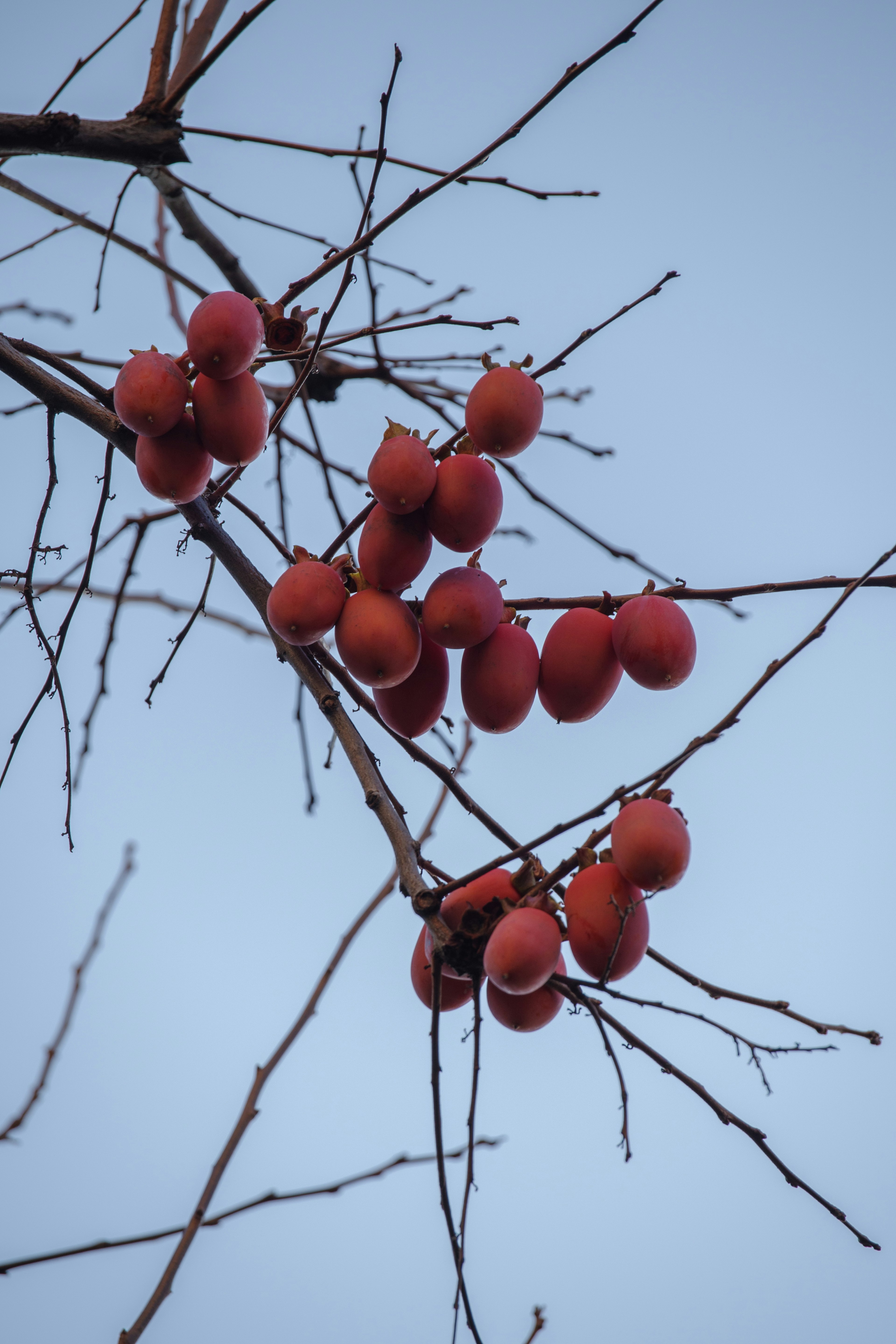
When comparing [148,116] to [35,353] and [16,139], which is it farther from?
[35,353]

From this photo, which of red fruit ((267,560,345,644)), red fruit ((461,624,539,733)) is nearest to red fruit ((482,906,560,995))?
red fruit ((461,624,539,733))

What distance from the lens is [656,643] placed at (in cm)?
119

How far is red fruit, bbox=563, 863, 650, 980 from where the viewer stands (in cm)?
102

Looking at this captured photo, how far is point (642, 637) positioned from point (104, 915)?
1.39 metres

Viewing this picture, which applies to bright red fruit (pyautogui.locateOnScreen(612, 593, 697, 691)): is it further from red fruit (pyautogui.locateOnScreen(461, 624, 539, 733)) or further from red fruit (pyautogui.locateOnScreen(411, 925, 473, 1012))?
red fruit (pyautogui.locateOnScreen(411, 925, 473, 1012))

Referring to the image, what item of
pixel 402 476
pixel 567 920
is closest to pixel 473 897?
pixel 567 920

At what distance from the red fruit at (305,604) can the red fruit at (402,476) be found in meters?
0.12

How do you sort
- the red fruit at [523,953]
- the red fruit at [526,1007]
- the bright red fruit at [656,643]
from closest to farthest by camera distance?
the red fruit at [523,953], the red fruit at [526,1007], the bright red fruit at [656,643]

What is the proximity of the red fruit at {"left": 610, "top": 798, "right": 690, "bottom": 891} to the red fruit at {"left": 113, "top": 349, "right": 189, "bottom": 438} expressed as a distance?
0.70m

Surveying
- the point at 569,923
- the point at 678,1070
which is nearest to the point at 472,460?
the point at 569,923

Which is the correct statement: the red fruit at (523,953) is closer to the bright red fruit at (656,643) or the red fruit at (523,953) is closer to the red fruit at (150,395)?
the bright red fruit at (656,643)

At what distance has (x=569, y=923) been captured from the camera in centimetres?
104

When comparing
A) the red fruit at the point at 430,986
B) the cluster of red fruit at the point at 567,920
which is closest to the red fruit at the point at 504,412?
the cluster of red fruit at the point at 567,920

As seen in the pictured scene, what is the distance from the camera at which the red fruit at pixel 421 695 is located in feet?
4.10
